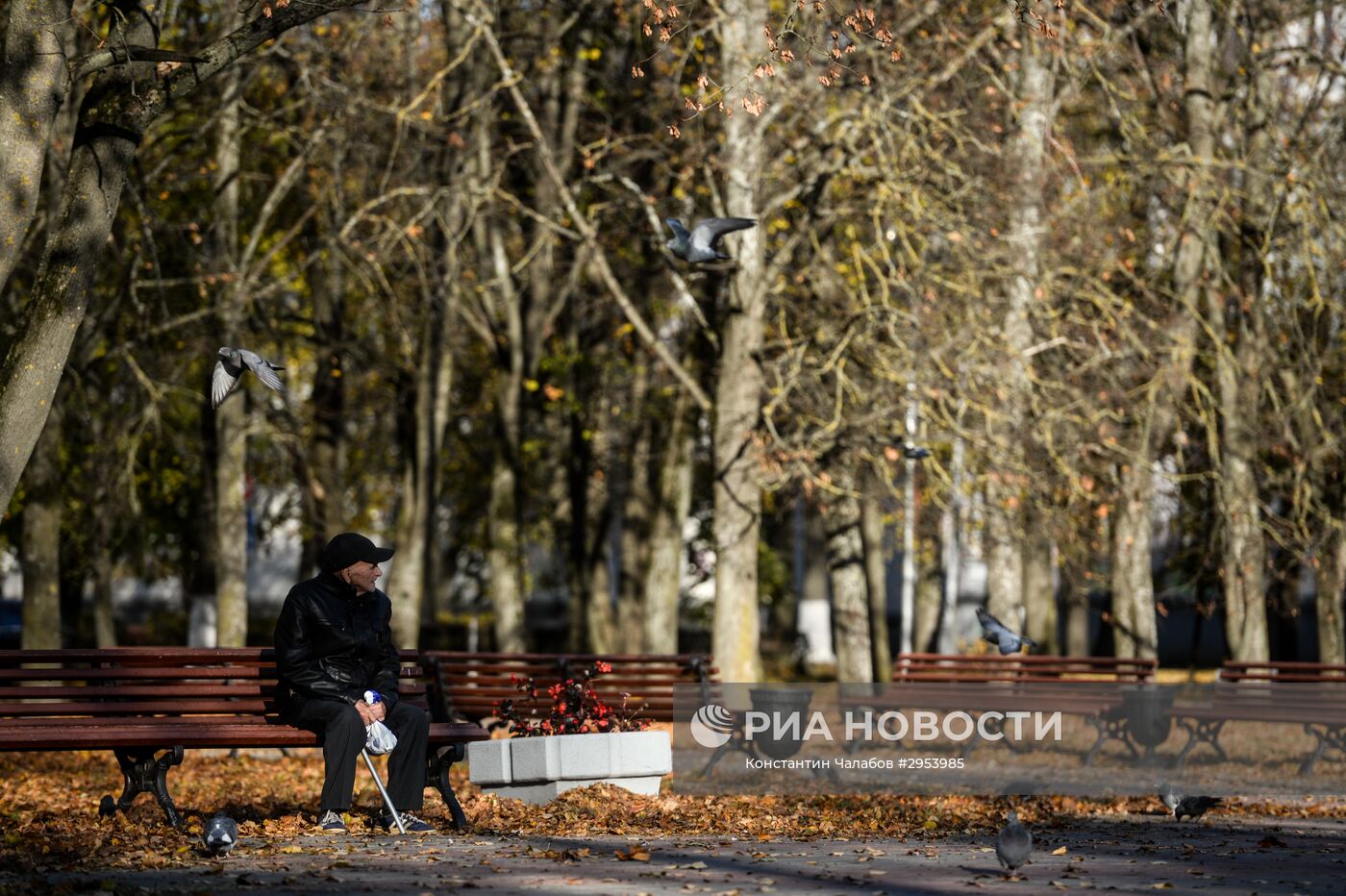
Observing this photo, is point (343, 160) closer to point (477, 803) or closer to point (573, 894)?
point (477, 803)

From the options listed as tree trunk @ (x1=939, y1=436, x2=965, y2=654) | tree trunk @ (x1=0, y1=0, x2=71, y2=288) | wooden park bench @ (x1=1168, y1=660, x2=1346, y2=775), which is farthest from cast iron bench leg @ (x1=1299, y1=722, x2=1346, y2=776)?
tree trunk @ (x1=0, y1=0, x2=71, y2=288)

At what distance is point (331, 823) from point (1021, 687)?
5.49m

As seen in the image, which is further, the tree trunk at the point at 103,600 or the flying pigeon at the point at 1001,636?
the tree trunk at the point at 103,600

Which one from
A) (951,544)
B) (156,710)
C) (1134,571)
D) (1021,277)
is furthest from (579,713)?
(951,544)

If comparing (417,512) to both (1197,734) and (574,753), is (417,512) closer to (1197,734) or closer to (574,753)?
(1197,734)

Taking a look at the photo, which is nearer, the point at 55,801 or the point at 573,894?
the point at 573,894

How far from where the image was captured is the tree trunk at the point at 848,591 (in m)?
20.0

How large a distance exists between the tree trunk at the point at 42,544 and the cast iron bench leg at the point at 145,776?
7135 millimetres

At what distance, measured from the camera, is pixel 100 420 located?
69.3ft

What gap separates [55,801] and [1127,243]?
12.3 m

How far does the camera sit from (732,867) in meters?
8.01

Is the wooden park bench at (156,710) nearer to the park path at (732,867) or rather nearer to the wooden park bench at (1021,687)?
the park path at (732,867)

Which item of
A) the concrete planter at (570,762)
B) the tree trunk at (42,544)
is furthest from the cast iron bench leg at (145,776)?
the tree trunk at (42,544)

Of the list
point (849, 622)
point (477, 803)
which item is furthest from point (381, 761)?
point (849, 622)
